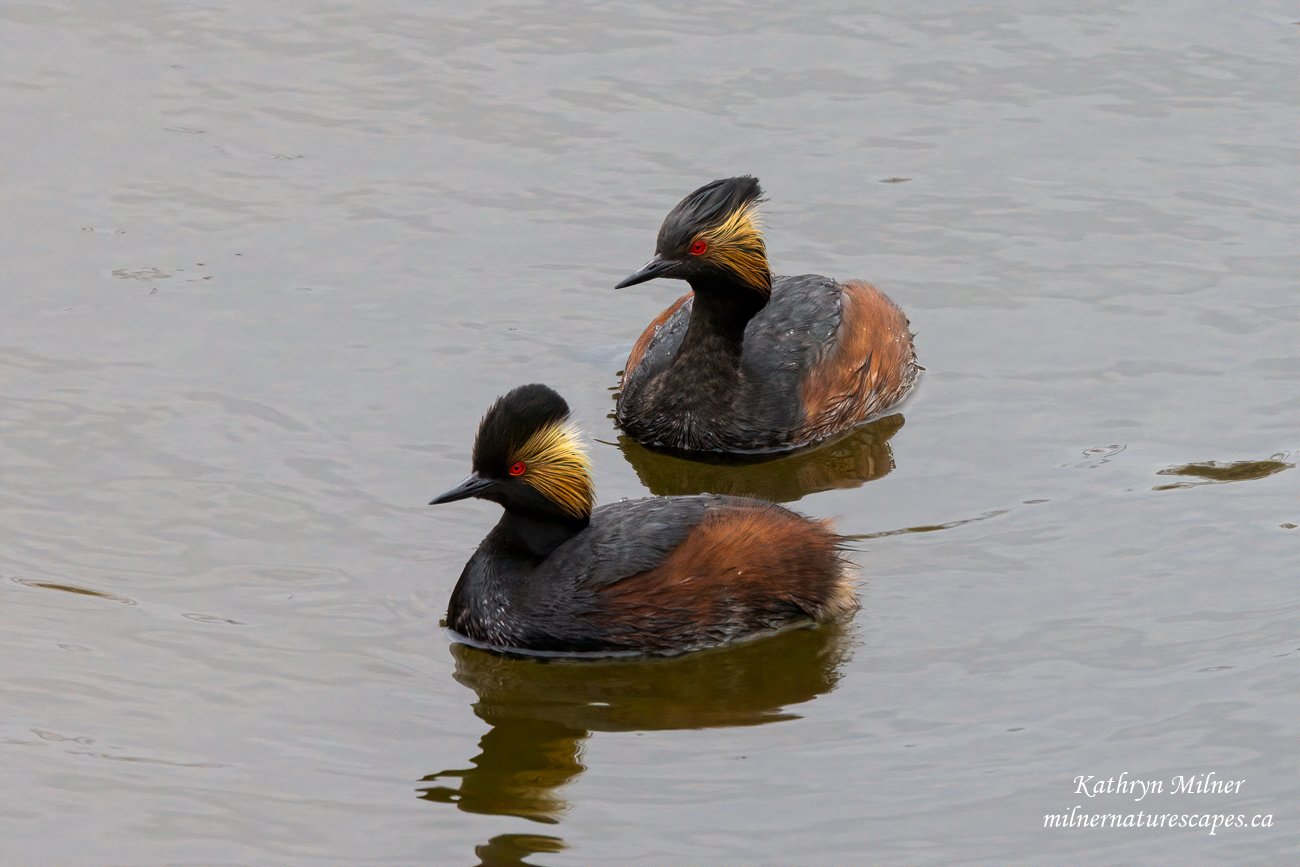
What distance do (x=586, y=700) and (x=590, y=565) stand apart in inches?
27.5

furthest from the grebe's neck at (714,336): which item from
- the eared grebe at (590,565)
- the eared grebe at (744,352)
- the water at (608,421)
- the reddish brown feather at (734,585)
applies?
the eared grebe at (590,565)

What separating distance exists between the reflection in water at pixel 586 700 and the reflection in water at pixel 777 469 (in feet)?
5.95

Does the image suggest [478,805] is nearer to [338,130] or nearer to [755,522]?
[755,522]

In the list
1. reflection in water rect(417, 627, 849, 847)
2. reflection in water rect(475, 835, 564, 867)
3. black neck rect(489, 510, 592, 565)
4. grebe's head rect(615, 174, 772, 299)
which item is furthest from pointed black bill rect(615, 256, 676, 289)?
reflection in water rect(475, 835, 564, 867)

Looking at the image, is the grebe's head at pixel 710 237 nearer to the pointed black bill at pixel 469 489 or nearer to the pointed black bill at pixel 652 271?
the pointed black bill at pixel 652 271

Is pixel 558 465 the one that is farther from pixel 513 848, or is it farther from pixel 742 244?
pixel 742 244

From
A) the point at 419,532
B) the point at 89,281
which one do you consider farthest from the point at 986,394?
the point at 89,281

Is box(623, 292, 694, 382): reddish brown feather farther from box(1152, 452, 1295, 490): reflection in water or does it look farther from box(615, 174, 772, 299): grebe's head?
box(1152, 452, 1295, 490): reflection in water

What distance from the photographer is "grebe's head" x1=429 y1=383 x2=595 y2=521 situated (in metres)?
9.05

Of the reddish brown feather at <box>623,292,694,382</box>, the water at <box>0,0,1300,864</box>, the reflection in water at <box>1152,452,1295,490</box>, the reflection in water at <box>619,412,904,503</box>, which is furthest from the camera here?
the reddish brown feather at <box>623,292,694,382</box>

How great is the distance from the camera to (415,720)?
8.54 meters

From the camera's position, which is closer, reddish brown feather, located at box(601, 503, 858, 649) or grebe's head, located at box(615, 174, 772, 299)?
reddish brown feather, located at box(601, 503, 858, 649)

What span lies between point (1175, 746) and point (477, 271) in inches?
238

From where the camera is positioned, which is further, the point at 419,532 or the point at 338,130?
the point at 338,130
